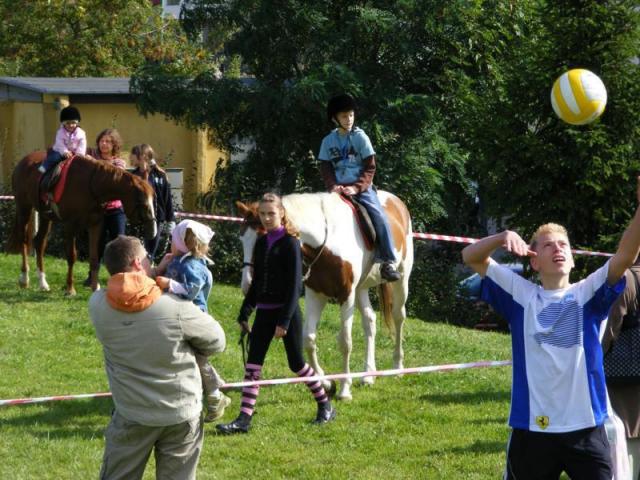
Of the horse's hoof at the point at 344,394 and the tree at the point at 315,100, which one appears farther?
the tree at the point at 315,100

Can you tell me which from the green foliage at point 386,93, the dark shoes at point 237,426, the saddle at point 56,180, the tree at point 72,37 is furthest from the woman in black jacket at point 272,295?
the tree at point 72,37

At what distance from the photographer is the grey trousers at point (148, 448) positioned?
18.1 feet

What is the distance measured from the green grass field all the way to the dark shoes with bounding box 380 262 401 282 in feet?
3.37

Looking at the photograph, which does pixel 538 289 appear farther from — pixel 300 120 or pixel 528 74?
pixel 300 120

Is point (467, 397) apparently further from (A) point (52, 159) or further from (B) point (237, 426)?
(A) point (52, 159)

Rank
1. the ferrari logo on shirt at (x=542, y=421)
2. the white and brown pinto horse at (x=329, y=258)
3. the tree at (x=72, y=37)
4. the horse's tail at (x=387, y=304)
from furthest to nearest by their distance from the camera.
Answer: the tree at (x=72, y=37)
the horse's tail at (x=387, y=304)
the white and brown pinto horse at (x=329, y=258)
the ferrari logo on shirt at (x=542, y=421)

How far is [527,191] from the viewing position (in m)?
15.6

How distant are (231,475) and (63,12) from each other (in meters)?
26.7

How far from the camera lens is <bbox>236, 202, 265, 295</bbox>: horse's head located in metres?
8.40

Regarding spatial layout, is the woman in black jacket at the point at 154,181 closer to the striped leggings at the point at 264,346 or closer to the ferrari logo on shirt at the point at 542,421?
the striped leggings at the point at 264,346

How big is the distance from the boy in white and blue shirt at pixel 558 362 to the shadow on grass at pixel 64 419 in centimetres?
432

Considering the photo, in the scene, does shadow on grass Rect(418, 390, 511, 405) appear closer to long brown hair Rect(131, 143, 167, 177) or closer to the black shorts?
the black shorts

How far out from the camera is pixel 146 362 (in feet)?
17.9

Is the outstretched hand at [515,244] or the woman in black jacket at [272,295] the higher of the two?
the outstretched hand at [515,244]
